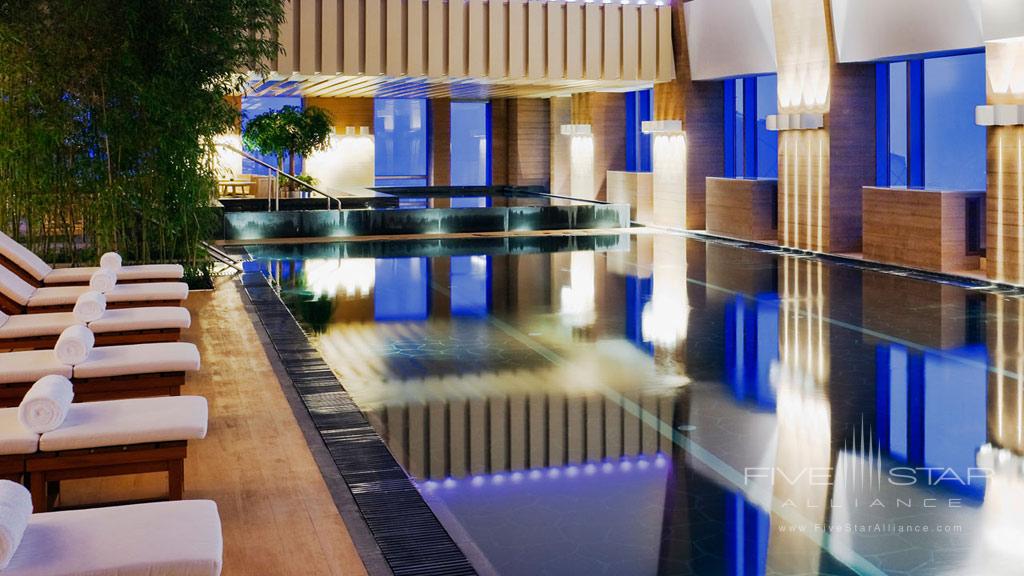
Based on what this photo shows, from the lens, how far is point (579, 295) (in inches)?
461

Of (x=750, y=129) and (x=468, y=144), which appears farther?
(x=468, y=144)

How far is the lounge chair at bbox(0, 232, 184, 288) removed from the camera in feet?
27.9

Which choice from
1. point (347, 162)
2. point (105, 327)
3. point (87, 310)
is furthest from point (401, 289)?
point (347, 162)

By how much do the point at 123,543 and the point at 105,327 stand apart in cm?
372

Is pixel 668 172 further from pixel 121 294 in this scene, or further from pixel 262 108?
pixel 262 108

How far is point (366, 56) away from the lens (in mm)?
17875

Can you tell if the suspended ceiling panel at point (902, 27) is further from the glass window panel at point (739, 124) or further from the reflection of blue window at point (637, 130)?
the reflection of blue window at point (637, 130)

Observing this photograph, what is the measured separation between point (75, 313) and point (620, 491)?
342 cm

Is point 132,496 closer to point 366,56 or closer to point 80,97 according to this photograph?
point 80,97

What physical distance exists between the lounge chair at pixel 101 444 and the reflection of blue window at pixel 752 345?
3667 millimetres

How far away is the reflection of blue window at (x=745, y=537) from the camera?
4078mm

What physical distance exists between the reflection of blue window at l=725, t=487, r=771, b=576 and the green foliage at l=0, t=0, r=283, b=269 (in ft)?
23.8

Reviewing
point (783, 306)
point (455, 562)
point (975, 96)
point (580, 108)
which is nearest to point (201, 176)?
point (783, 306)

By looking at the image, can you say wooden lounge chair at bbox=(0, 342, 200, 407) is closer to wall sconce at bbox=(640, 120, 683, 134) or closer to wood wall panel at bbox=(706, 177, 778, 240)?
wood wall panel at bbox=(706, 177, 778, 240)
